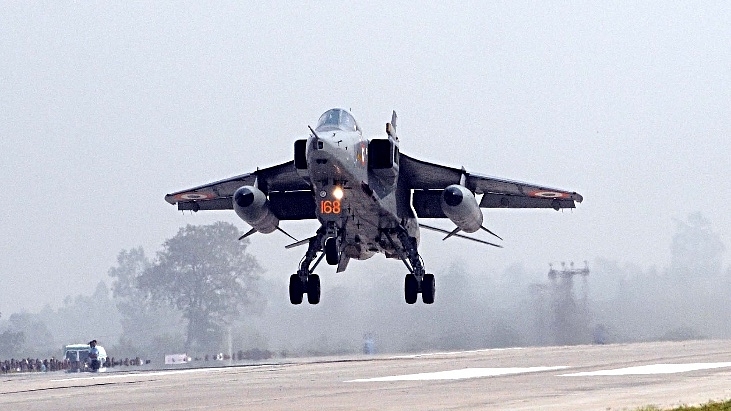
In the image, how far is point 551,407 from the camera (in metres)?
16.0

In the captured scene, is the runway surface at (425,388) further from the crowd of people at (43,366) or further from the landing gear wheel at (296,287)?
the crowd of people at (43,366)

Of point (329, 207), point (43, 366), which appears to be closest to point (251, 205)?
point (329, 207)

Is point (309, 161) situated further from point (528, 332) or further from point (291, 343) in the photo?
point (291, 343)

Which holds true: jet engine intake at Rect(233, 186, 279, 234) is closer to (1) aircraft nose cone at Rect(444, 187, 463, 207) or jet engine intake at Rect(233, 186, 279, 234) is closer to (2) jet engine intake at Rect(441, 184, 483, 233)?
(2) jet engine intake at Rect(441, 184, 483, 233)

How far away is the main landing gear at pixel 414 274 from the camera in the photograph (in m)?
34.0

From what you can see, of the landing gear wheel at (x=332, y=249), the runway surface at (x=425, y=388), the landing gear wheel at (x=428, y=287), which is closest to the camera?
the runway surface at (x=425, y=388)

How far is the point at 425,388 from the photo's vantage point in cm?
2055

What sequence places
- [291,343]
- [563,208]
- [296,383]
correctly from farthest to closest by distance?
[291,343] < [563,208] < [296,383]

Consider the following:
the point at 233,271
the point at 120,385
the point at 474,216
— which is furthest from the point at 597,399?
the point at 233,271

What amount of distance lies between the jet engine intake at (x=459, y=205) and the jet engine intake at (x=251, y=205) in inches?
203

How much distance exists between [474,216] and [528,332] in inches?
965

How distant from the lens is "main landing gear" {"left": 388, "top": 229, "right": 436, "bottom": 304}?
34.0m

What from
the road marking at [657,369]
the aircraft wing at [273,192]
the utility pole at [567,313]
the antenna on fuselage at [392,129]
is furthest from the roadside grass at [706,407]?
the utility pole at [567,313]

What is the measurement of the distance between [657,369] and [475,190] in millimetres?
13423
